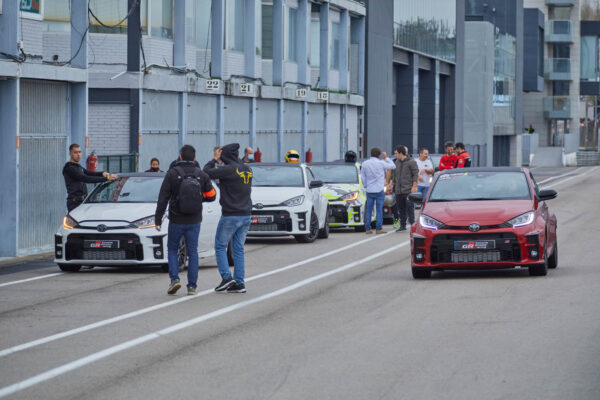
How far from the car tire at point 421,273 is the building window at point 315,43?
32309 mm

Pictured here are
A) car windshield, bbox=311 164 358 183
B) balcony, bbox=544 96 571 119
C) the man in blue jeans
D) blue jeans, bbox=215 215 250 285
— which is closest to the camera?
blue jeans, bbox=215 215 250 285

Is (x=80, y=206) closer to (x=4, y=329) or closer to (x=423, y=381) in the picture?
(x=4, y=329)

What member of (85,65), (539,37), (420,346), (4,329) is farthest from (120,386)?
(539,37)

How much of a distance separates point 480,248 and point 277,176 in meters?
9.82

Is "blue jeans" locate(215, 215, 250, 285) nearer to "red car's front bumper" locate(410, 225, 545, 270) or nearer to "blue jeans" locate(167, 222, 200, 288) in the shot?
"blue jeans" locate(167, 222, 200, 288)

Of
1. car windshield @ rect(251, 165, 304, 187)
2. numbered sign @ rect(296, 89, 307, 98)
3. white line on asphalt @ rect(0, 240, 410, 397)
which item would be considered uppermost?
numbered sign @ rect(296, 89, 307, 98)

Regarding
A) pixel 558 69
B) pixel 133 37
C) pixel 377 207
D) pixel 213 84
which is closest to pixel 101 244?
pixel 377 207

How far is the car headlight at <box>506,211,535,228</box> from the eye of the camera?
16312 mm

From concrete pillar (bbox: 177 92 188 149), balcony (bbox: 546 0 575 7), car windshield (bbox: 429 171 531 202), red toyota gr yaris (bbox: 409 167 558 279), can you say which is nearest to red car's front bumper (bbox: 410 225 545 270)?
red toyota gr yaris (bbox: 409 167 558 279)

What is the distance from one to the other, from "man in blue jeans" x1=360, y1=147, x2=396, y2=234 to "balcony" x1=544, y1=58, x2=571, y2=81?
97928 mm

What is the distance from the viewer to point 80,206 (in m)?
19.1

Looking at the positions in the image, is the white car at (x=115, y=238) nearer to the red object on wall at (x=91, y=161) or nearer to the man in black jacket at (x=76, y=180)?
the man in black jacket at (x=76, y=180)

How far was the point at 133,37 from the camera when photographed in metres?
31.5

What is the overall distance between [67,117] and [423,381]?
17116mm
